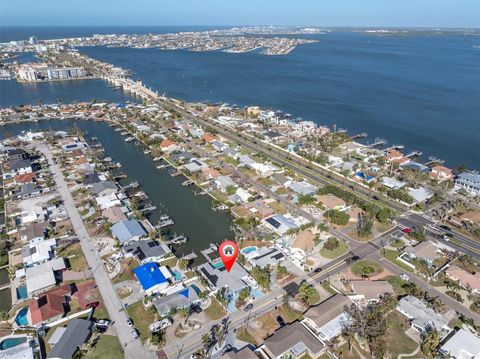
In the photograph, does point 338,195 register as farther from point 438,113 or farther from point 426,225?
point 438,113

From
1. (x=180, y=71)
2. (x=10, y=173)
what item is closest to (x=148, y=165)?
(x=10, y=173)

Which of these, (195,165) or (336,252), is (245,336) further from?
(195,165)

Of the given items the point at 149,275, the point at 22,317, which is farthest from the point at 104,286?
the point at 22,317

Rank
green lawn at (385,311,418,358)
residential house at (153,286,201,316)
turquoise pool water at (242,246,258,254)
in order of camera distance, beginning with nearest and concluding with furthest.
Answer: green lawn at (385,311,418,358) → residential house at (153,286,201,316) → turquoise pool water at (242,246,258,254)

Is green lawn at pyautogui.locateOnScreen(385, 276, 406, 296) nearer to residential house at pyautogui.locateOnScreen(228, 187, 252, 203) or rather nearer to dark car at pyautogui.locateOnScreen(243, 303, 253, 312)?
dark car at pyautogui.locateOnScreen(243, 303, 253, 312)

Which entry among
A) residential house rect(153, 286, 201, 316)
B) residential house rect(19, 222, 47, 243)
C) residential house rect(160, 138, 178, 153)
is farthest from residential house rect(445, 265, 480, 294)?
residential house rect(160, 138, 178, 153)

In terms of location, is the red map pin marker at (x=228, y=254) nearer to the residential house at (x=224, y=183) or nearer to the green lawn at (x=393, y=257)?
the green lawn at (x=393, y=257)

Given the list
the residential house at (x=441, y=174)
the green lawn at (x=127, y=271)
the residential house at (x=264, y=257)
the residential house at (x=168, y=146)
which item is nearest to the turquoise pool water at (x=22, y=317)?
the green lawn at (x=127, y=271)
